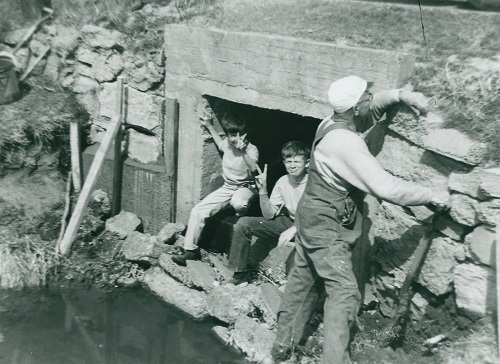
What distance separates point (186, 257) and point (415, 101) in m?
3.01

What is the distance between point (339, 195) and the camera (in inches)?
177

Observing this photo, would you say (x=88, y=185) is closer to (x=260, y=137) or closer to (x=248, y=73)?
(x=260, y=137)

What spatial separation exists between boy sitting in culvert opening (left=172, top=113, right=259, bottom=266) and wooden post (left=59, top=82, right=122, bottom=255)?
111 cm

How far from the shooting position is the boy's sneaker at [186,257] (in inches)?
251

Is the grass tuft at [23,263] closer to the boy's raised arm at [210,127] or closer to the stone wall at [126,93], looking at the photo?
the stone wall at [126,93]

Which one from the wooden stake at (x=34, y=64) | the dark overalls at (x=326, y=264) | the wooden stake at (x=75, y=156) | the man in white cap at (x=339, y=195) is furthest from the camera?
the wooden stake at (x=34, y=64)

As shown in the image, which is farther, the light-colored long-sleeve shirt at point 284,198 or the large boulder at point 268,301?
the light-colored long-sleeve shirt at point 284,198

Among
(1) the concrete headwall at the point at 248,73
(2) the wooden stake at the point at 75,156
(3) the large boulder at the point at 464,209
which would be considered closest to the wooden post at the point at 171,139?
(1) the concrete headwall at the point at 248,73

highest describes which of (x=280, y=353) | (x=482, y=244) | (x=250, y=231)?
(x=482, y=244)

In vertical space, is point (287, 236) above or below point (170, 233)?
above

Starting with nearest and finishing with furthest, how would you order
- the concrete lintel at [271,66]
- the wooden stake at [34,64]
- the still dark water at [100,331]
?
the concrete lintel at [271,66] < the still dark water at [100,331] < the wooden stake at [34,64]

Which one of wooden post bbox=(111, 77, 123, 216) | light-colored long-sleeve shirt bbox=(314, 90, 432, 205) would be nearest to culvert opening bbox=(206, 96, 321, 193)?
wooden post bbox=(111, 77, 123, 216)

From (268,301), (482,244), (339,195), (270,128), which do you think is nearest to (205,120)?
A: (270,128)

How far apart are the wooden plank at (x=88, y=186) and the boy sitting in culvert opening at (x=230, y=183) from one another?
1113mm
